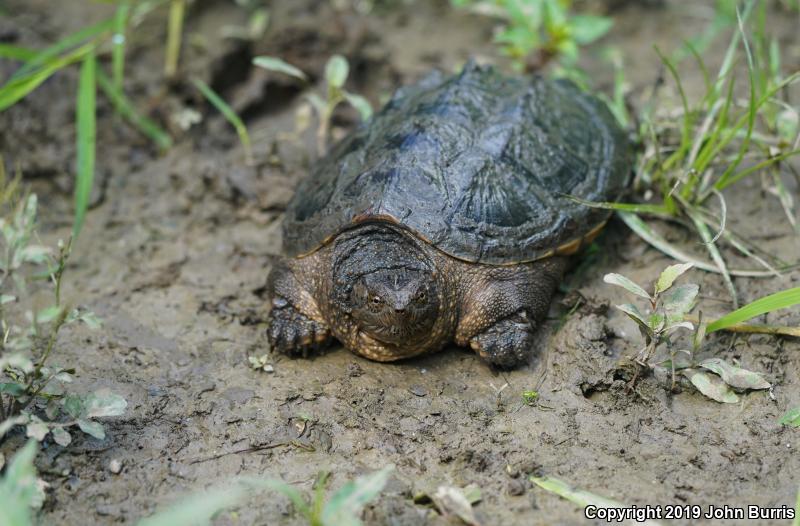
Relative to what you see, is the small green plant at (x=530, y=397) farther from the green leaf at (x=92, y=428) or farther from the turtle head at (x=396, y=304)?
the green leaf at (x=92, y=428)

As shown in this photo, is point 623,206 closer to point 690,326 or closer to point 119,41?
point 690,326

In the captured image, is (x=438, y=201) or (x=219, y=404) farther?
(x=438, y=201)

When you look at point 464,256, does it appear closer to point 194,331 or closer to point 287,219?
point 287,219

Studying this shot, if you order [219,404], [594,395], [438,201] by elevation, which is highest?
[438,201]

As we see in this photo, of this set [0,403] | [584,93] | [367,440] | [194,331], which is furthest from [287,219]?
[584,93]

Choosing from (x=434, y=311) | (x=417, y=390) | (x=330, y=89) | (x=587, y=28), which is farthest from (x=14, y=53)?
(x=587, y=28)

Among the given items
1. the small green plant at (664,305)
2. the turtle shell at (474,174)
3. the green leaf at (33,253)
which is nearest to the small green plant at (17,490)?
the green leaf at (33,253)
